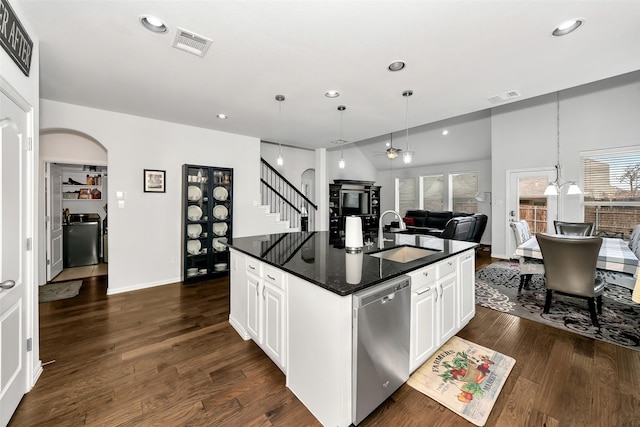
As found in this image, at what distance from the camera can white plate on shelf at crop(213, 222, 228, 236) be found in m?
4.76

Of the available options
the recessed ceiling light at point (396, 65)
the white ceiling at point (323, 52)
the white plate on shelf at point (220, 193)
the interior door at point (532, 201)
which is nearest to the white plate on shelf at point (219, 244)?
the white plate on shelf at point (220, 193)

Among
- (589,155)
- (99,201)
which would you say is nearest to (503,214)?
(589,155)

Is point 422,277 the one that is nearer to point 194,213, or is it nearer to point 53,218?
point 194,213

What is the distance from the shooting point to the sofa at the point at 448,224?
205 inches

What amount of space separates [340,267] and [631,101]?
238 inches

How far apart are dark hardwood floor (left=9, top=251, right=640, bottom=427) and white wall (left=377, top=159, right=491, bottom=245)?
17.7 ft

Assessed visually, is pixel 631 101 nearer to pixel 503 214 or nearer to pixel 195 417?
pixel 503 214

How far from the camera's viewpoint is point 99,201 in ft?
19.2

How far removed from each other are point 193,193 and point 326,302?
3779 millimetres

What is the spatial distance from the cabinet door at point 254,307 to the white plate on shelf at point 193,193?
268cm

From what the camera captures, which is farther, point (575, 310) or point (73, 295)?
point (73, 295)

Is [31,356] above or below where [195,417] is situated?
above

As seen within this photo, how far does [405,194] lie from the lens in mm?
9609

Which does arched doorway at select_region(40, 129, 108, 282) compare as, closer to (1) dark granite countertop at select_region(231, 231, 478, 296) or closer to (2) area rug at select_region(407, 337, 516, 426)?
(1) dark granite countertop at select_region(231, 231, 478, 296)
